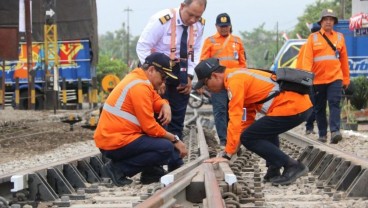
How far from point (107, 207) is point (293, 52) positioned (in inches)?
711

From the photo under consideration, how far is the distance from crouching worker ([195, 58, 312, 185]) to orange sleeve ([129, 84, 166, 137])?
0.46 metres

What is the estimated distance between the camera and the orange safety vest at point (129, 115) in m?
6.20

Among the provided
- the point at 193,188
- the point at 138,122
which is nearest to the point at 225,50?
the point at 138,122

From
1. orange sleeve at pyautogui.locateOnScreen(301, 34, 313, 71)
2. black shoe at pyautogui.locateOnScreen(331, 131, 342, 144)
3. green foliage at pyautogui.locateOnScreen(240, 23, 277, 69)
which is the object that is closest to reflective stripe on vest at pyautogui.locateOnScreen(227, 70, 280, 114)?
orange sleeve at pyautogui.locateOnScreen(301, 34, 313, 71)

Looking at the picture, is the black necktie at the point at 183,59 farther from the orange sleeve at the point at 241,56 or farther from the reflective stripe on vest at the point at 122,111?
the orange sleeve at the point at 241,56

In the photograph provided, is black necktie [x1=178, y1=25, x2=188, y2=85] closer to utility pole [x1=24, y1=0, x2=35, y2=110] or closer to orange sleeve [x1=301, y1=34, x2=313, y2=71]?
orange sleeve [x1=301, y1=34, x2=313, y2=71]

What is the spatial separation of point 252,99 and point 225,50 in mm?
3769

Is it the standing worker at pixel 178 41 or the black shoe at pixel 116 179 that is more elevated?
the standing worker at pixel 178 41

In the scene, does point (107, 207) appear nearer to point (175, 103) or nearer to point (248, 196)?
point (248, 196)

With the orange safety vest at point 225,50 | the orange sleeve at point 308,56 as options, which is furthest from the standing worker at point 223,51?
the orange sleeve at point 308,56

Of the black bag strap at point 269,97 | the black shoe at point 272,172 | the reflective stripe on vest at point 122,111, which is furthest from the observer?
the black shoe at point 272,172

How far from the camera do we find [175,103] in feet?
25.0

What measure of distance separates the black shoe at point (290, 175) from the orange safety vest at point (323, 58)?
160 inches

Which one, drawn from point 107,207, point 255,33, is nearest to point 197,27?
point 107,207
